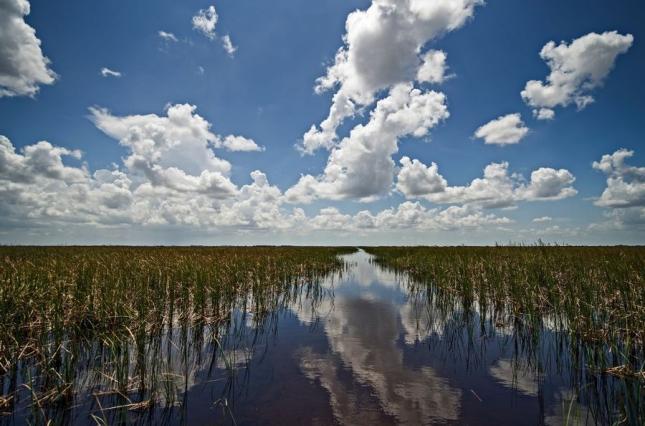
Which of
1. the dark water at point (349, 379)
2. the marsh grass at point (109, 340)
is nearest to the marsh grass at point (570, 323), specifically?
the dark water at point (349, 379)

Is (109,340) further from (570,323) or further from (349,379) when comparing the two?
(570,323)

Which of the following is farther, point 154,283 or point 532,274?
point 532,274

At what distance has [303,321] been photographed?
10.1m

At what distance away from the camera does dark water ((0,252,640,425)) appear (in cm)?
457

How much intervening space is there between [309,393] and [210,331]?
4.15 metres

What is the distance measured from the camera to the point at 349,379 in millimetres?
5762

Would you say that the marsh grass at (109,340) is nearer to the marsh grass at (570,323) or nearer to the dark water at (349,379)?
the dark water at (349,379)

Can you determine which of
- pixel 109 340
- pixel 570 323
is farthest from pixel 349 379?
pixel 570 323

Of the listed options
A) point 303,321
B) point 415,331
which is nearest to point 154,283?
point 303,321

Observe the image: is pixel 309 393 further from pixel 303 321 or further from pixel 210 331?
pixel 303 321

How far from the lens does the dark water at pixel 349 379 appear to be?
15.0ft

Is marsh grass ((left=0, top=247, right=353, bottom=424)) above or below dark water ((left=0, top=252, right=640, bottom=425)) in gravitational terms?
above

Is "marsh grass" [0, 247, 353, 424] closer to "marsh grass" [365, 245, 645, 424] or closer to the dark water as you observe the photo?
the dark water

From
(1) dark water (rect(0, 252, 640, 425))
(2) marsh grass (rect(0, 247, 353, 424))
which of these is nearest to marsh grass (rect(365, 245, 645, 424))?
(1) dark water (rect(0, 252, 640, 425))
